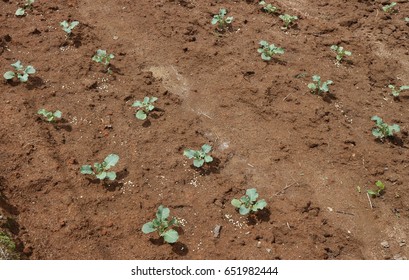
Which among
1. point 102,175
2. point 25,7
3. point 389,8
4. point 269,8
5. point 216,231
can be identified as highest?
point 389,8

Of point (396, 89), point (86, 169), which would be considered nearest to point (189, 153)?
point (86, 169)

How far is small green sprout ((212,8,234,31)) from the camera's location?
5102 mm

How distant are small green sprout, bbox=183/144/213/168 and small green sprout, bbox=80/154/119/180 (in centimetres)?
64

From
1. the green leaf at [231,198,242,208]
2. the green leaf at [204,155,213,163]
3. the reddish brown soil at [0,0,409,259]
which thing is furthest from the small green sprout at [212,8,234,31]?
the green leaf at [231,198,242,208]

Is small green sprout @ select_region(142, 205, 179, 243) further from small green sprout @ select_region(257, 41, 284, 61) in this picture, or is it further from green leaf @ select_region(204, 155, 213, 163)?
small green sprout @ select_region(257, 41, 284, 61)

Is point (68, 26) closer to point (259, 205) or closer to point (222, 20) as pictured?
point (222, 20)

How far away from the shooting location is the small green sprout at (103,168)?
138 inches

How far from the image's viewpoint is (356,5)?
5719mm

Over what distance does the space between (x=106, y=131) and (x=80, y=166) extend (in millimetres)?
472

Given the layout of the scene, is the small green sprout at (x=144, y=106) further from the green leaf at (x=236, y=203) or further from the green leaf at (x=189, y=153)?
the green leaf at (x=236, y=203)

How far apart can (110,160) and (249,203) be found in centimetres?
128

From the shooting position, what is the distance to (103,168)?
3557mm

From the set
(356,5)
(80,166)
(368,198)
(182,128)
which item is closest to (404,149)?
(368,198)
